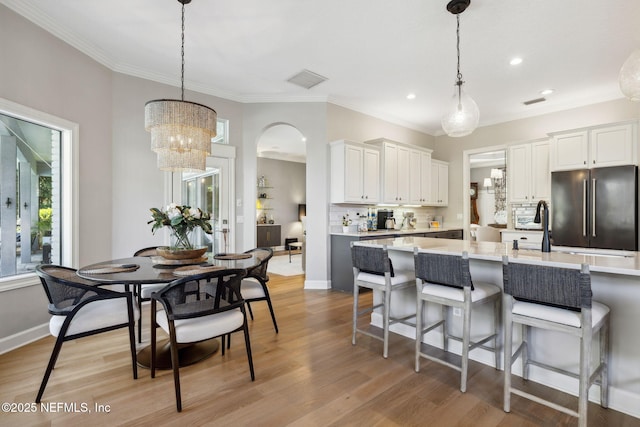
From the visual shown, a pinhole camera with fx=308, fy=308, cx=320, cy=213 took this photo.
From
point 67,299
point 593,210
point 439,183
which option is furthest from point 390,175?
point 67,299

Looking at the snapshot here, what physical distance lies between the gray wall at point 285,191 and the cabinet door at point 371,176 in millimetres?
4816

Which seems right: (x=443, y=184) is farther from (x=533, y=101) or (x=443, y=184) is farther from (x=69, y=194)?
(x=69, y=194)

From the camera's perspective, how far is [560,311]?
177 centimetres

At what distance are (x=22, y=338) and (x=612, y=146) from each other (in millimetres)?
7293

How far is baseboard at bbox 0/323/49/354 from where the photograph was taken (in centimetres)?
273

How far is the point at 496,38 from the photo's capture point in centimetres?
334

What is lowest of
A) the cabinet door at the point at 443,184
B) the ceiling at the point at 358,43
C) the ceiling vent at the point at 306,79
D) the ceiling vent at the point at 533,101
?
the cabinet door at the point at 443,184

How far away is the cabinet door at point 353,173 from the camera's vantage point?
4883 mm

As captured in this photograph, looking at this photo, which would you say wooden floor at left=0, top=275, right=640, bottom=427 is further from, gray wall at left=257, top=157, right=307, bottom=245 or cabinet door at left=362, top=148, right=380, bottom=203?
gray wall at left=257, top=157, right=307, bottom=245

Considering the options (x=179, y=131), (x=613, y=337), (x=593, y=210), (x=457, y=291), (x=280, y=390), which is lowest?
(x=280, y=390)

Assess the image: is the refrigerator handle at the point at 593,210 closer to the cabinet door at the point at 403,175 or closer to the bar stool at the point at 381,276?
the cabinet door at the point at 403,175

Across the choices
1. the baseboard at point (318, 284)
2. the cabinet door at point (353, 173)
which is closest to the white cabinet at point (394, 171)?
the cabinet door at point (353, 173)

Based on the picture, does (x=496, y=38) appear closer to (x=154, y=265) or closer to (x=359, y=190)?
(x=359, y=190)

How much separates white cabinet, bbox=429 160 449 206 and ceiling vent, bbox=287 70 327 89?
3269 millimetres
